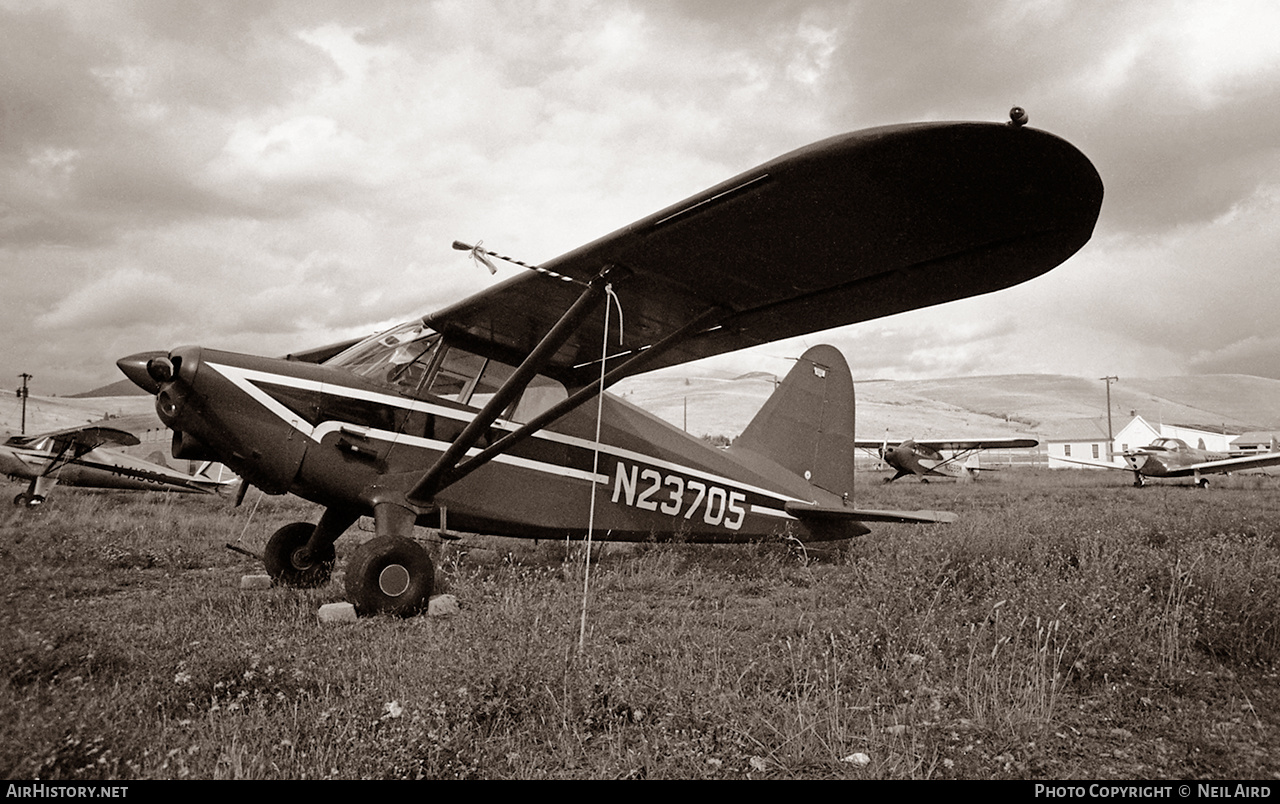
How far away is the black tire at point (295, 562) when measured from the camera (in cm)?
616

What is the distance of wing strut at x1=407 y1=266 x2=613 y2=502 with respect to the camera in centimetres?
480

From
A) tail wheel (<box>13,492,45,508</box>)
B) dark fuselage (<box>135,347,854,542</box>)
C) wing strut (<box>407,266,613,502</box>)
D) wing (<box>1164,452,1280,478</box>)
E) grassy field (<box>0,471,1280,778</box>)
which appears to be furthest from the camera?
wing (<box>1164,452,1280,478</box>)

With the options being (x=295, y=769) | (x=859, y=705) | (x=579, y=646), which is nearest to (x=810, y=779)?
(x=859, y=705)

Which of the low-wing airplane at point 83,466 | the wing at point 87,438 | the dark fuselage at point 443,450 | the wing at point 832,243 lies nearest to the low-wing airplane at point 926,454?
the dark fuselage at point 443,450

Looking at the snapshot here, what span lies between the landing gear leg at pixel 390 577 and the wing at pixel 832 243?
191 cm

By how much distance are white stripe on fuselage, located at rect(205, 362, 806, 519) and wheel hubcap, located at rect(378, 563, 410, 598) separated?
1.14 m

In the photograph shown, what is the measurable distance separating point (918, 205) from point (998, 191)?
1.24 feet

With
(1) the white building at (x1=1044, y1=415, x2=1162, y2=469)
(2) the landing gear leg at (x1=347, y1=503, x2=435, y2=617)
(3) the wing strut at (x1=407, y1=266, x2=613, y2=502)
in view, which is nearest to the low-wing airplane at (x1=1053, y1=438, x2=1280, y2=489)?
(3) the wing strut at (x1=407, y1=266, x2=613, y2=502)

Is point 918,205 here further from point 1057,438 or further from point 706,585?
point 1057,438

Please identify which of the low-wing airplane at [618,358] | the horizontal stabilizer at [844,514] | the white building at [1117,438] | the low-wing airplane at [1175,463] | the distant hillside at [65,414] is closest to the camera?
the low-wing airplane at [618,358]

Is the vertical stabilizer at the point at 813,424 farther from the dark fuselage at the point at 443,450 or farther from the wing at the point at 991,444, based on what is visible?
the wing at the point at 991,444

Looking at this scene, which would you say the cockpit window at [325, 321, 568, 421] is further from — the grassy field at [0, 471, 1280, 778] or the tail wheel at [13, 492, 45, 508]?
the tail wheel at [13, 492, 45, 508]

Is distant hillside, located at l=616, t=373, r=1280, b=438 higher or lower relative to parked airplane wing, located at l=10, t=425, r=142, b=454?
higher

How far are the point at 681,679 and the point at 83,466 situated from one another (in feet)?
66.3
